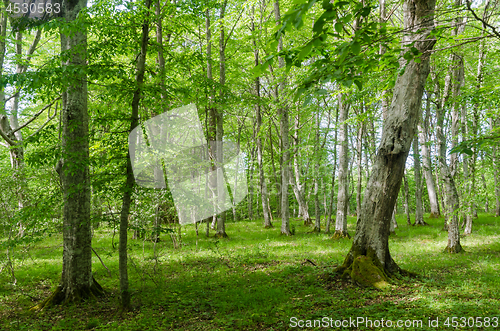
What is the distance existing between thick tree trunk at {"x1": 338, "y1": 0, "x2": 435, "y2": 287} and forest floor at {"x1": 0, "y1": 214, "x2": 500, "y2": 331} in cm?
44

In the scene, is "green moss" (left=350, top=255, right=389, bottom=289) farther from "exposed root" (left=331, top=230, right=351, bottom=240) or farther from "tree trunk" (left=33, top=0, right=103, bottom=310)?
"exposed root" (left=331, top=230, right=351, bottom=240)

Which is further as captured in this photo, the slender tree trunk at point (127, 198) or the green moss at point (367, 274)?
the green moss at point (367, 274)

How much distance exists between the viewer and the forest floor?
14.5 ft

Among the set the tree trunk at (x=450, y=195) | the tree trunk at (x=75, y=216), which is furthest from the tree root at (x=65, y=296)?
the tree trunk at (x=450, y=195)

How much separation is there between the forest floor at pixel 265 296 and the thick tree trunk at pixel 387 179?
0.44m

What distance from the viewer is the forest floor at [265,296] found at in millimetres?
4434

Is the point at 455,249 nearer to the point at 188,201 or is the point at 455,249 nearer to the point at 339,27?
the point at 188,201

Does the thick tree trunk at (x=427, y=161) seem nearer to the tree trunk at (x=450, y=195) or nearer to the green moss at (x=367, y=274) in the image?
the tree trunk at (x=450, y=195)

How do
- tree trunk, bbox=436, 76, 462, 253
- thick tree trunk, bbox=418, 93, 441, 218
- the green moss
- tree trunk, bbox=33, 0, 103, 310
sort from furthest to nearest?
thick tree trunk, bbox=418, 93, 441, 218 → tree trunk, bbox=436, 76, 462, 253 → tree trunk, bbox=33, 0, 103, 310 → the green moss

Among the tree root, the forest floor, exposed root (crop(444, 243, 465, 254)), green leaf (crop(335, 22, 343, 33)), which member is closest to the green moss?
the forest floor

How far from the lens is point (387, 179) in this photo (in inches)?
231

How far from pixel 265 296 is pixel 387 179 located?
3346mm

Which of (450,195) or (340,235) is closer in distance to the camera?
(450,195)

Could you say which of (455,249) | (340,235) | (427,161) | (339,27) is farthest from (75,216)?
(427,161)
